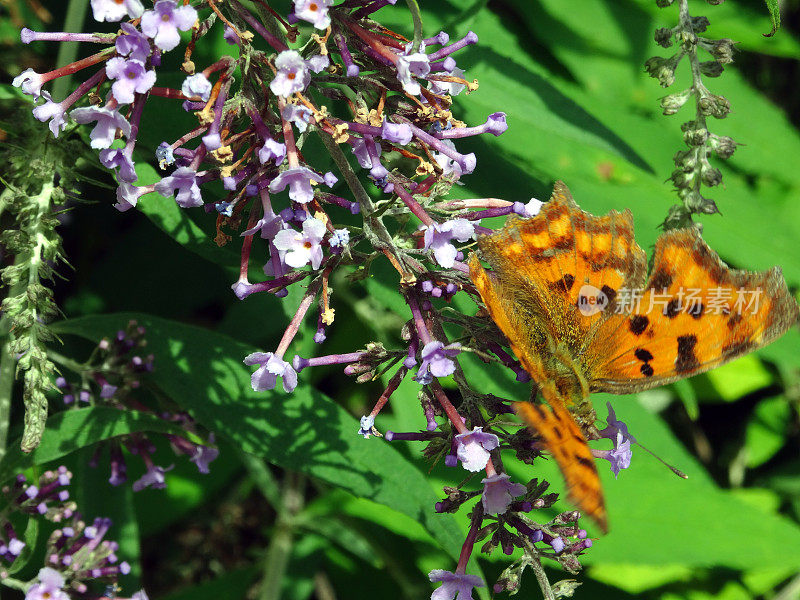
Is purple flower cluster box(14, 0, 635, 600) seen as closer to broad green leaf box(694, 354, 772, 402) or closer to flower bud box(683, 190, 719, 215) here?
flower bud box(683, 190, 719, 215)

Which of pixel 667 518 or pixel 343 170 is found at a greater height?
pixel 343 170

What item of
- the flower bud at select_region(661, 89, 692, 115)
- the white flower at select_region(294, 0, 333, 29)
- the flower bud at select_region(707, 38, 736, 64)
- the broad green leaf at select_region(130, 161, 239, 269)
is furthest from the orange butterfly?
the broad green leaf at select_region(130, 161, 239, 269)

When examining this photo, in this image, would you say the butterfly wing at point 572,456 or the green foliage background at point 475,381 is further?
the green foliage background at point 475,381

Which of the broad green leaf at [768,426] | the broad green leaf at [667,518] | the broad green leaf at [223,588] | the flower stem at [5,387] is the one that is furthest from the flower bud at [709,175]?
the broad green leaf at [223,588]

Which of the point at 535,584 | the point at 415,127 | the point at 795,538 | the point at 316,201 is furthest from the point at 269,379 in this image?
the point at 795,538

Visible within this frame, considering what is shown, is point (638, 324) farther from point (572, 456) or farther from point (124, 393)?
point (124, 393)

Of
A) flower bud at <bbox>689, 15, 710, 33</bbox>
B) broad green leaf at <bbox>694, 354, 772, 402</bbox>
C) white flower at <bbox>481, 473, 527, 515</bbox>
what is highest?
flower bud at <bbox>689, 15, 710, 33</bbox>

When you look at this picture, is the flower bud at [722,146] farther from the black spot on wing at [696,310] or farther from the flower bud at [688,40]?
the black spot on wing at [696,310]

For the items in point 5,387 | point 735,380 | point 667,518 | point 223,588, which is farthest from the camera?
point 735,380

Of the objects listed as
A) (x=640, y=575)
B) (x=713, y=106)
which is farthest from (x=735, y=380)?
(x=713, y=106)
